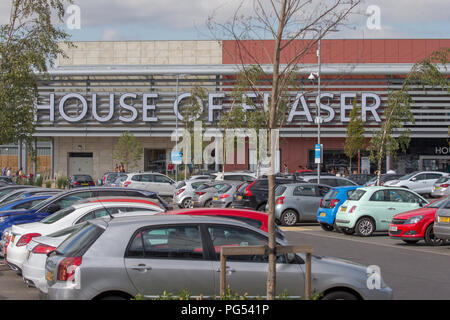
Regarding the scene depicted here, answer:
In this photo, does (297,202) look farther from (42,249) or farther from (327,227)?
(42,249)

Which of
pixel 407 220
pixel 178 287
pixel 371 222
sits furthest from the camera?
pixel 371 222

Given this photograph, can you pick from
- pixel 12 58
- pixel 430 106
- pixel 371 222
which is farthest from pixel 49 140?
pixel 371 222

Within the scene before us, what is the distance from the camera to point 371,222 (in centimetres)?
2008

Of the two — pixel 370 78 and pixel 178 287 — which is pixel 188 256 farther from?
pixel 370 78

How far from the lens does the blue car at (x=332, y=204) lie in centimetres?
2080

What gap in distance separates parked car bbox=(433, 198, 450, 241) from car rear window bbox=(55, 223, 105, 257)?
10767 millimetres

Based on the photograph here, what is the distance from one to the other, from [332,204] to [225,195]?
636 cm

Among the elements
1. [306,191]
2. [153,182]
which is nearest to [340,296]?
[306,191]

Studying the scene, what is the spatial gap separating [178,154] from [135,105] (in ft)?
49.5

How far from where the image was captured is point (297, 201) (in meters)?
23.6

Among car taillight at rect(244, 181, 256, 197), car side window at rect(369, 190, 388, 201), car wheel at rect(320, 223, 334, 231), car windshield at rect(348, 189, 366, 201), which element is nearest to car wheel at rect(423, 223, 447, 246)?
car side window at rect(369, 190, 388, 201)

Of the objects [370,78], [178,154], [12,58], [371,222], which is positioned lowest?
[371,222]

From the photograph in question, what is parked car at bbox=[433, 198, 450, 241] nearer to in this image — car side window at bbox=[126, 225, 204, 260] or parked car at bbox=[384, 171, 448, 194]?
car side window at bbox=[126, 225, 204, 260]
